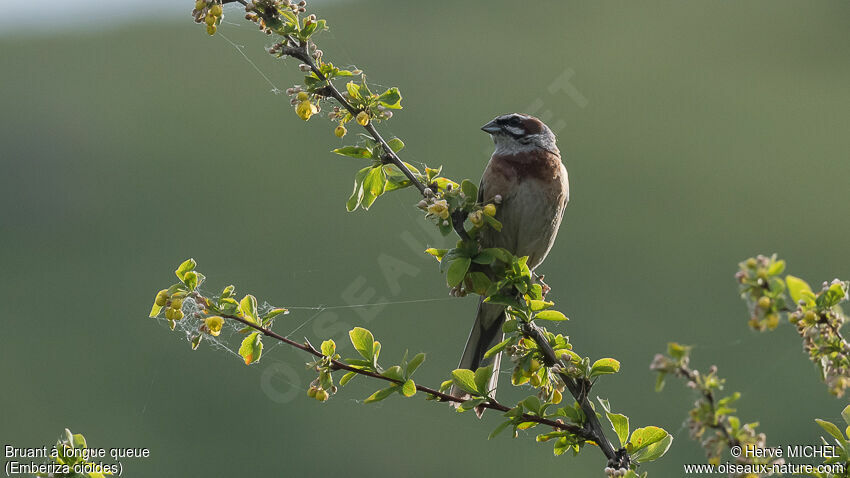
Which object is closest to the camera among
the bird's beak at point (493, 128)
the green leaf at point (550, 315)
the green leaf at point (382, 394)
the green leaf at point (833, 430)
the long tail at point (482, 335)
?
the green leaf at point (833, 430)

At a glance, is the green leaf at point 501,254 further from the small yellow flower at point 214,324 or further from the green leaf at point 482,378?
the small yellow flower at point 214,324

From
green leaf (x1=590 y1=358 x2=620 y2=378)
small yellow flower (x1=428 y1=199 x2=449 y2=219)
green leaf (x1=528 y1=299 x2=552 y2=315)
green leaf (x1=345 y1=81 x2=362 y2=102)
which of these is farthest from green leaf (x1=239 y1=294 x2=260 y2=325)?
green leaf (x1=590 y1=358 x2=620 y2=378)

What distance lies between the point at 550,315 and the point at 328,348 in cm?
79

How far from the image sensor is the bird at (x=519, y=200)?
4.81 metres

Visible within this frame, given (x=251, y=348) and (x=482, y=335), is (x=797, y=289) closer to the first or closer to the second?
(x=251, y=348)

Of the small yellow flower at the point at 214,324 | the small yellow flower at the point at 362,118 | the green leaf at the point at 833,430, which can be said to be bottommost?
the green leaf at the point at 833,430

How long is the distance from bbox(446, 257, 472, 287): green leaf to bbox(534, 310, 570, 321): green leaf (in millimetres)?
308

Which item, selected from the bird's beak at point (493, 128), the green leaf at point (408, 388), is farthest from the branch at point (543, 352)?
the bird's beak at point (493, 128)

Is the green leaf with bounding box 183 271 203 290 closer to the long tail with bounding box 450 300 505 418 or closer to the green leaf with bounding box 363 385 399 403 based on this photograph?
the green leaf with bounding box 363 385 399 403

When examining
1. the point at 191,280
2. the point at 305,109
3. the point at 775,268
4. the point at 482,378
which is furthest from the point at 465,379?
the point at 775,268

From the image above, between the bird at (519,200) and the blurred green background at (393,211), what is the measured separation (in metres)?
1.08

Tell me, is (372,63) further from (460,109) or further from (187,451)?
(187,451)

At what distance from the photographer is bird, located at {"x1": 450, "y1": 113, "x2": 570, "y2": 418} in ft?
15.8

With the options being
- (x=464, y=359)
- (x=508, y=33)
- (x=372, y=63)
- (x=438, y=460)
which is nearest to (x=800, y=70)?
(x=508, y=33)
